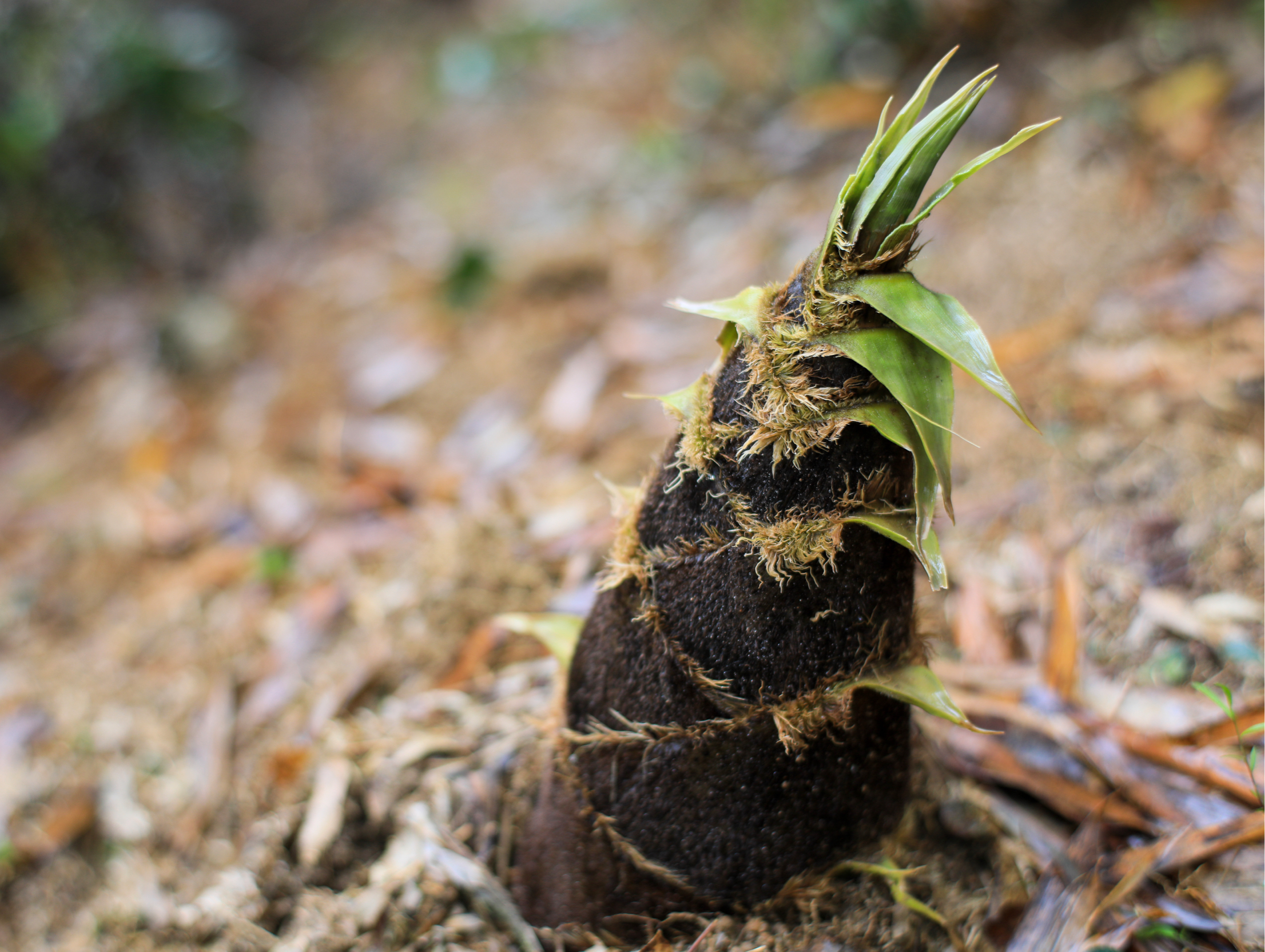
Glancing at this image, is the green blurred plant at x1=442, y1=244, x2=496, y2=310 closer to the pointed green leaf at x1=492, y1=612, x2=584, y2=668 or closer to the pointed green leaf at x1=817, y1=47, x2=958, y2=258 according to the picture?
the pointed green leaf at x1=492, y1=612, x2=584, y2=668

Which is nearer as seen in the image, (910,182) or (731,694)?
(910,182)

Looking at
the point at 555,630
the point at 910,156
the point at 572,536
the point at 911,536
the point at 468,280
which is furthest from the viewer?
the point at 468,280

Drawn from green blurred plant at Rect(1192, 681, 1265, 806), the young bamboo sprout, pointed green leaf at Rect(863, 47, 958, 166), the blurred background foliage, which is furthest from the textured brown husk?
the blurred background foliage

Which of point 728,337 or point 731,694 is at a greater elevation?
point 728,337

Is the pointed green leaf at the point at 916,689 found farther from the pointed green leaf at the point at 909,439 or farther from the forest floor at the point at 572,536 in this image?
the forest floor at the point at 572,536

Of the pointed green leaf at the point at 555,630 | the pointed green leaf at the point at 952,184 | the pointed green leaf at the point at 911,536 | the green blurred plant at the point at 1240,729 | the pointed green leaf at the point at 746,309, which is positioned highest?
the pointed green leaf at the point at 952,184

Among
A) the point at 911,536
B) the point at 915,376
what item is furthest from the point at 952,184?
the point at 911,536

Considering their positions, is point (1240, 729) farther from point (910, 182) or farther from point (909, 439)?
point (910, 182)

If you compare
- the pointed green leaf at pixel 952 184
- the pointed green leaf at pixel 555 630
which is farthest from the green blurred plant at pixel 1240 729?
the pointed green leaf at pixel 555 630

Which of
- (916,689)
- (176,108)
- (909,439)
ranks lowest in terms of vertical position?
(916,689)
